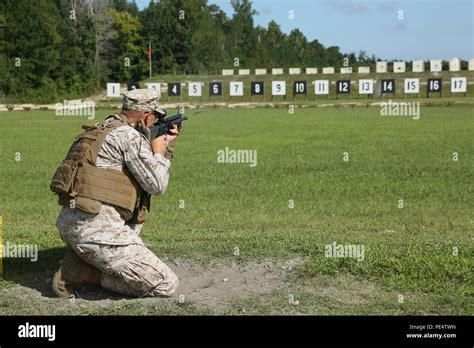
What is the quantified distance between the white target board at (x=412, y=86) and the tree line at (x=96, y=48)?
19.4m

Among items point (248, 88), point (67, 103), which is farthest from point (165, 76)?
point (67, 103)

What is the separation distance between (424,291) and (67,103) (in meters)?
62.6

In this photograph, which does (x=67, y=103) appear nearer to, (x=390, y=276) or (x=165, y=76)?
(x=165, y=76)

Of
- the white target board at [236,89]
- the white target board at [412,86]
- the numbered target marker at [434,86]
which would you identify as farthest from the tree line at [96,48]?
the numbered target marker at [434,86]

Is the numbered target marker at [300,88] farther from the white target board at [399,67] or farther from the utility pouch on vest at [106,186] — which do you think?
the utility pouch on vest at [106,186]

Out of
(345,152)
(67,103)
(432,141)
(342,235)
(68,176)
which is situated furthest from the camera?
(67,103)

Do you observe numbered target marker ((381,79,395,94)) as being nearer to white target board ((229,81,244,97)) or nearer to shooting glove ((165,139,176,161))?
white target board ((229,81,244,97))

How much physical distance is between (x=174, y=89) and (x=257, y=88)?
10196mm

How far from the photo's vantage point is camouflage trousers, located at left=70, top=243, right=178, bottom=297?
6102mm

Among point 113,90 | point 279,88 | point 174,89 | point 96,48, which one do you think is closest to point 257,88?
point 279,88

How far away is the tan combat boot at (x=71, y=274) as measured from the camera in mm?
6367
